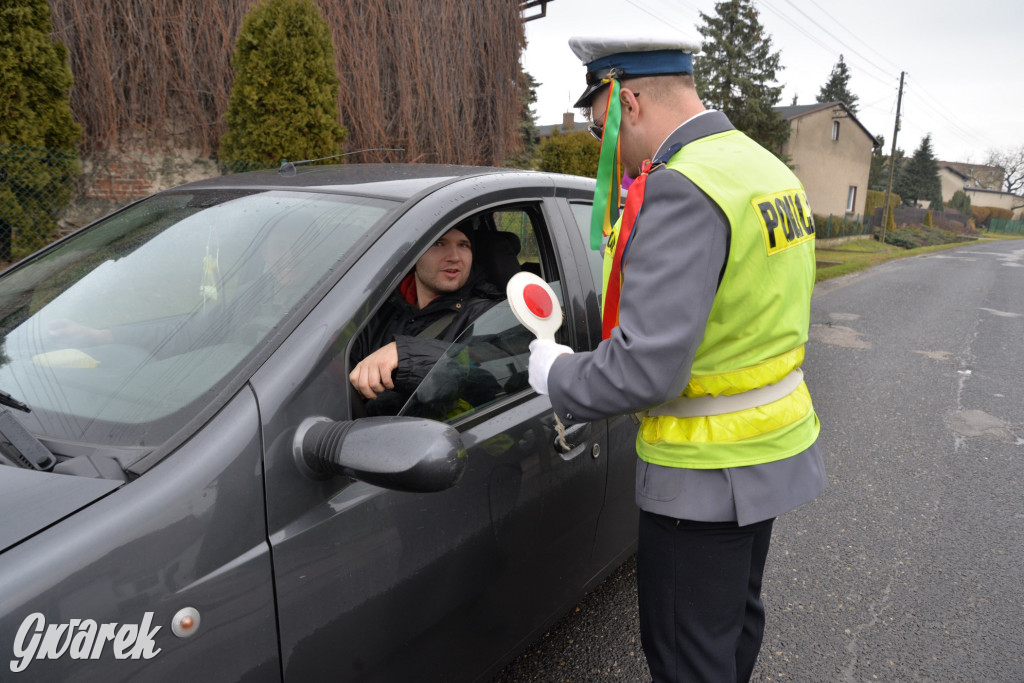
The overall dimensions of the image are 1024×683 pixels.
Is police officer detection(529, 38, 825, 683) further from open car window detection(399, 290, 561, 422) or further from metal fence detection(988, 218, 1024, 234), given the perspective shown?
metal fence detection(988, 218, 1024, 234)

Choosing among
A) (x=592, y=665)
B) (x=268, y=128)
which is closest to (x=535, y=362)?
(x=592, y=665)

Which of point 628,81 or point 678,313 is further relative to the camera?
point 628,81

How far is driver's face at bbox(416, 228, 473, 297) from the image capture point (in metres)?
2.30

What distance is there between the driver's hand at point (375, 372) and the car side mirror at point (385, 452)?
29cm

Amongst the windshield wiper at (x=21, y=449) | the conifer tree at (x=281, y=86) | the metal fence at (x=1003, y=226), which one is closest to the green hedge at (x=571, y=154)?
the conifer tree at (x=281, y=86)

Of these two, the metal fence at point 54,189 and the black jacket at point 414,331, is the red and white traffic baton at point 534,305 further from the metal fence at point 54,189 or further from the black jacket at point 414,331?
the metal fence at point 54,189

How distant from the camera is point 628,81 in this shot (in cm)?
172

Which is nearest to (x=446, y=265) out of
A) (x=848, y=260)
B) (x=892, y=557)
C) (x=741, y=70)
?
(x=892, y=557)

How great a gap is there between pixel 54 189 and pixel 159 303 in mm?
5730

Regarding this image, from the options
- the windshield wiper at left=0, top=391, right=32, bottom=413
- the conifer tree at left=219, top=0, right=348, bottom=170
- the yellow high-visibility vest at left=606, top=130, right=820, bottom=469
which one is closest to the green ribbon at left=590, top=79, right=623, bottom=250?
the yellow high-visibility vest at left=606, top=130, right=820, bottom=469

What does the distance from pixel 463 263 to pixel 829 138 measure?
129 feet

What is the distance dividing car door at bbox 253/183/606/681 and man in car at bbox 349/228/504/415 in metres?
0.13

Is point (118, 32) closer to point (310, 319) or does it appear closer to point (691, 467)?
point (310, 319)

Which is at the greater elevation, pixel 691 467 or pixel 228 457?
pixel 228 457
